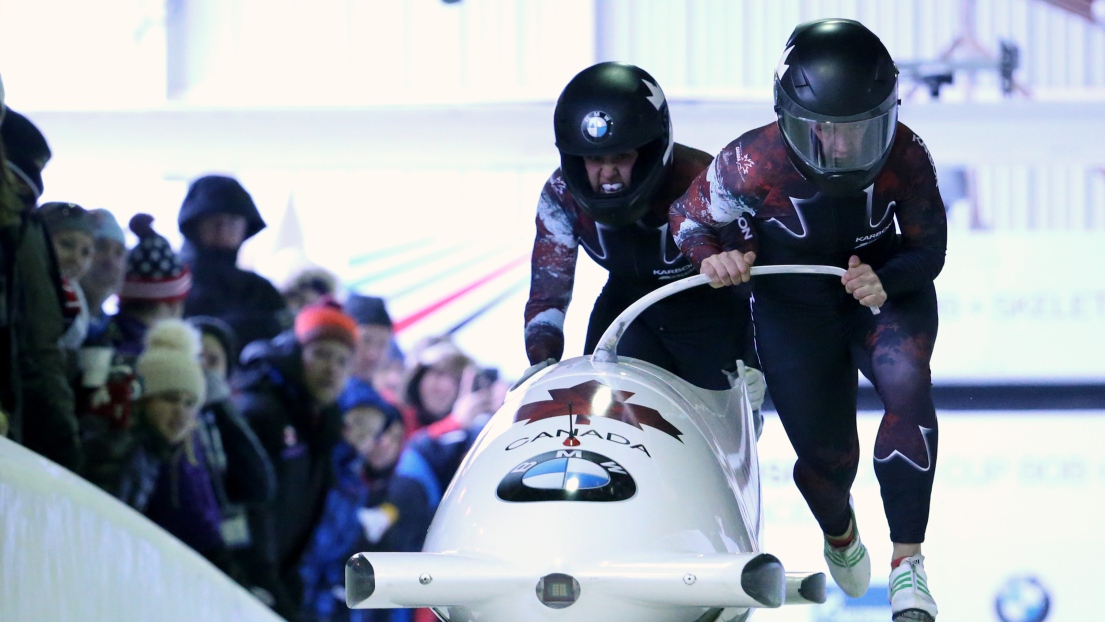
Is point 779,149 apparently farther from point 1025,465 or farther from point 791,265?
point 1025,465

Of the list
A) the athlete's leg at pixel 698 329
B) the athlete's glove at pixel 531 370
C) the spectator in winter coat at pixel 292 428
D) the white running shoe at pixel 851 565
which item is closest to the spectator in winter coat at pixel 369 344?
the spectator in winter coat at pixel 292 428

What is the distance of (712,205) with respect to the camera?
106 inches

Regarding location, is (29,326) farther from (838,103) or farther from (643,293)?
(838,103)

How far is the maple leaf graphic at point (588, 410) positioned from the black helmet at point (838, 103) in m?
0.60

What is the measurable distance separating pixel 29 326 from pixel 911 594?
95.3 inches

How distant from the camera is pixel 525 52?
269 inches

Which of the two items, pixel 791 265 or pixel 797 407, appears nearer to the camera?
pixel 791 265

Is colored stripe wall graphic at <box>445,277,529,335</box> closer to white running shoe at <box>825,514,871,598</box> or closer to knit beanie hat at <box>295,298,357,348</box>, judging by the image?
knit beanie hat at <box>295,298,357,348</box>

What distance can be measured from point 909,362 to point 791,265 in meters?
0.31

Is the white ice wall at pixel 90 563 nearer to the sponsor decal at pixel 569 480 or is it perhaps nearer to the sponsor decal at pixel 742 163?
the sponsor decal at pixel 569 480

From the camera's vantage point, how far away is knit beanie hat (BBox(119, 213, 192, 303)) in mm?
3969

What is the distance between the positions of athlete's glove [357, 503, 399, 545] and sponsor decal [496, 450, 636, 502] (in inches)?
92.8

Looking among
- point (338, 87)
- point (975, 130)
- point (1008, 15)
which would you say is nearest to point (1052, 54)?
point (1008, 15)

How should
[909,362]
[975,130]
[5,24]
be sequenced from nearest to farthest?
[909,362]
[975,130]
[5,24]
